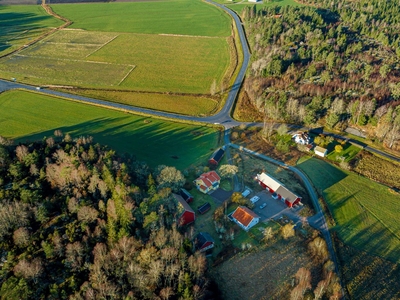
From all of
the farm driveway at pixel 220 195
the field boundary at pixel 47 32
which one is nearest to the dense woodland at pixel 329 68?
the farm driveway at pixel 220 195

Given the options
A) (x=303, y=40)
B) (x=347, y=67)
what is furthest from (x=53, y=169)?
(x=303, y=40)

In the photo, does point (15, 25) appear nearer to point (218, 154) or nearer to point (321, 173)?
point (218, 154)

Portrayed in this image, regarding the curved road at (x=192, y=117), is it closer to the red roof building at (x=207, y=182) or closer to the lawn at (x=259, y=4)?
the red roof building at (x=207, y=182)

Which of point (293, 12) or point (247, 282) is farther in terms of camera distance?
point (293, 12)

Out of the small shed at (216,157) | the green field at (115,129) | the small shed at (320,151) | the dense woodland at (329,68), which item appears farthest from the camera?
the dense woodland at (329,68)

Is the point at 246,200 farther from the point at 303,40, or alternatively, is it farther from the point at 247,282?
the point at 303,40

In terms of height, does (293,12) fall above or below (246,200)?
above

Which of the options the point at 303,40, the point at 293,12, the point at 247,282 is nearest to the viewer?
the point at 247,282
